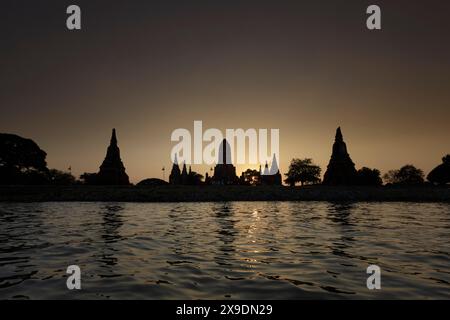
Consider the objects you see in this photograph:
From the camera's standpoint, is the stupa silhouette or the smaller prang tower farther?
the smaller prang tower

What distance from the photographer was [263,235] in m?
14.7

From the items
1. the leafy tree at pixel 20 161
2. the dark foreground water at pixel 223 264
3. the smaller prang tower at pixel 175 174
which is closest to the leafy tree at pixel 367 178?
the smaller prang tower at pixel 175 174

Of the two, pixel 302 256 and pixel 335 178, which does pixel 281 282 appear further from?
pixel 335 178

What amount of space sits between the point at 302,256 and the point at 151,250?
4671mm

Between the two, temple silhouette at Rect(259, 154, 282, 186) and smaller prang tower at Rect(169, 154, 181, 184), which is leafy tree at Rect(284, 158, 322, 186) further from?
smaller prang tower at Rect(169, 154, 181, 184)

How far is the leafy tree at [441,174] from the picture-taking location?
291 ft

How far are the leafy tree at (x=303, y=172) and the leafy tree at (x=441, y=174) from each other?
124 feet

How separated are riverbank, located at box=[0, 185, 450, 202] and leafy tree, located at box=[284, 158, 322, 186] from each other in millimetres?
64473

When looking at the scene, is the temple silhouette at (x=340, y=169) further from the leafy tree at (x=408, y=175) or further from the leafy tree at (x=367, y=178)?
the leafy tree at (x=408, y=175)

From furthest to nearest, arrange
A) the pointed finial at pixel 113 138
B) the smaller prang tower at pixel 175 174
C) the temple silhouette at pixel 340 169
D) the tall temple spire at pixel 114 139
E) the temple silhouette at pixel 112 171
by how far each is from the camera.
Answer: the smaller prang tower at pixel 175 174 < the temple silhouette at pixel 340 169 < the pointed finial at pixel 113 138 < the tall temple spire at pixel 114 139 < the temple silhouette at pixel 112 171

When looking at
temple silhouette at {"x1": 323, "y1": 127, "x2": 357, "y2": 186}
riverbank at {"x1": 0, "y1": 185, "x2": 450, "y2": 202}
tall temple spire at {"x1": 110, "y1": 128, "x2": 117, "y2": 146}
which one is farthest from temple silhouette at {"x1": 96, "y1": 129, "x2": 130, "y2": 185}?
temple silhouette at {"x1": 323, "y1": 127, "x2": 357, "y2": 186}

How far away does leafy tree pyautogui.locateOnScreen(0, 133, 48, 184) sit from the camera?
221ft

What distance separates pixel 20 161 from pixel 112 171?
18.0m

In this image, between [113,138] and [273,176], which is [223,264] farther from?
[273,176]
